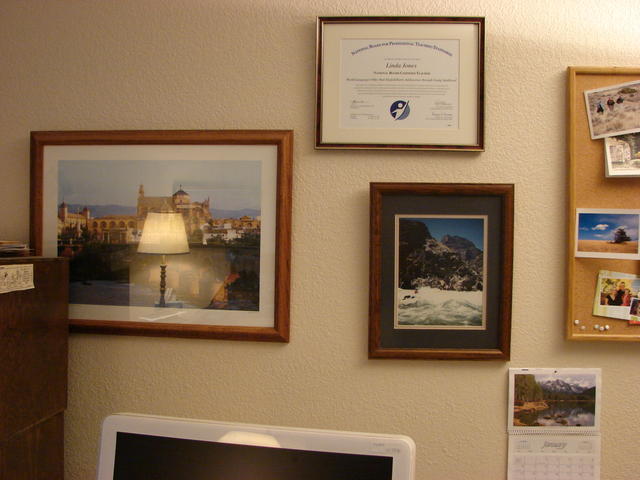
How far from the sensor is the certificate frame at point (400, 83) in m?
1.04

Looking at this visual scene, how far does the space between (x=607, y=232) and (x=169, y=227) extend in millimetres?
1094

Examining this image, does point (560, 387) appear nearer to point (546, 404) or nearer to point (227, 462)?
point (546, 404)

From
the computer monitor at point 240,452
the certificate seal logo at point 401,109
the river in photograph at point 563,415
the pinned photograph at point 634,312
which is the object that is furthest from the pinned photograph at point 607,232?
the computer monitor at point 240,452

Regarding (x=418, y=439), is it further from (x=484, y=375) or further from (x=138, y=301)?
(x=138, y=301)

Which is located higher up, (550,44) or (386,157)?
(550,44)

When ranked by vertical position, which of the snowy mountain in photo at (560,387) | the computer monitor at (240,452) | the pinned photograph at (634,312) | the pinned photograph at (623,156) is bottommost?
the snowy mountain in photo at (560,387)

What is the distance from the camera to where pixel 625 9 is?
103cm

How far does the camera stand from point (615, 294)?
1.02 m

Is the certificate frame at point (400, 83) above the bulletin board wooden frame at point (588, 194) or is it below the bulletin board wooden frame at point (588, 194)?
above

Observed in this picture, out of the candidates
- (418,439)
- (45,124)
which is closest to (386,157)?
(418,439)

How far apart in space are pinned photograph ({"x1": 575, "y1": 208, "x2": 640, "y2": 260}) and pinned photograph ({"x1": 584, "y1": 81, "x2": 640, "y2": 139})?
194 mm

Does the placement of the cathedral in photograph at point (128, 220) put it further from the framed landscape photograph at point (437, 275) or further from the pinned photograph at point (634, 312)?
the pinned photograph at point (634, 312)

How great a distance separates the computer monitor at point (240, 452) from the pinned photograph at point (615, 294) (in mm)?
687

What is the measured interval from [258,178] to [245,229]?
14 cm
